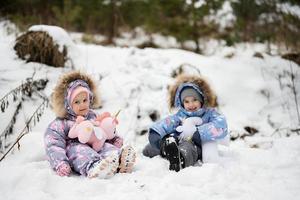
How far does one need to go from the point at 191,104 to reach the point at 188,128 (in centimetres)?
28

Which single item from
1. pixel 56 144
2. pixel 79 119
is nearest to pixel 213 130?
pixel 79 119

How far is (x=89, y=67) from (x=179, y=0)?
3011mm

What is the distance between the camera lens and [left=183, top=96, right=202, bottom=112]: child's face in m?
3.94

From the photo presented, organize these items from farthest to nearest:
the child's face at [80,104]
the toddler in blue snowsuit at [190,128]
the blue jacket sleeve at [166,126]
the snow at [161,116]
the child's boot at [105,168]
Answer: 1. the blue jacket sleeve at [166,126]
2. the child's face at [80,104]
3. the toddler in blue snowsuit at [190,128]
4. the child's boot at [105,168]
5. the snow at [161,116]

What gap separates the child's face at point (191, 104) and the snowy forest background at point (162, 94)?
1.91 feet

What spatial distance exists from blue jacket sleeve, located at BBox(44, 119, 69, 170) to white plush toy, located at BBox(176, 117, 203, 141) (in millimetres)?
1180

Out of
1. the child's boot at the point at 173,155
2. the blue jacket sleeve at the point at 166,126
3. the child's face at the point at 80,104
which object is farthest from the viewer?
the blue jacket sleeve at the point at 166,126

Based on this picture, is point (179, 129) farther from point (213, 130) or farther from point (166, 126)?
point (213, 130)

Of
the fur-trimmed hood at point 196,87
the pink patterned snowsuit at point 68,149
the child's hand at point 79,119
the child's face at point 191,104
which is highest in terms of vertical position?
the fur-trimmed hood at point 196,87

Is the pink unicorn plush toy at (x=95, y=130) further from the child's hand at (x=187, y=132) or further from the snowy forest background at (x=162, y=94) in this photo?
the child's hand at (x=187, y=132)

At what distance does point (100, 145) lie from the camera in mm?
3576

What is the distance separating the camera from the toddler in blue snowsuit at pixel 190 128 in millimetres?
3521

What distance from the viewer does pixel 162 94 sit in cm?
579

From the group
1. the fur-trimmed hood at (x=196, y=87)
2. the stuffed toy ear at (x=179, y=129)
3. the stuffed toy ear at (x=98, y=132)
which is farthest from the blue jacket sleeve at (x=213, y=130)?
the stuffed toy ear at (x=98, y=132)
